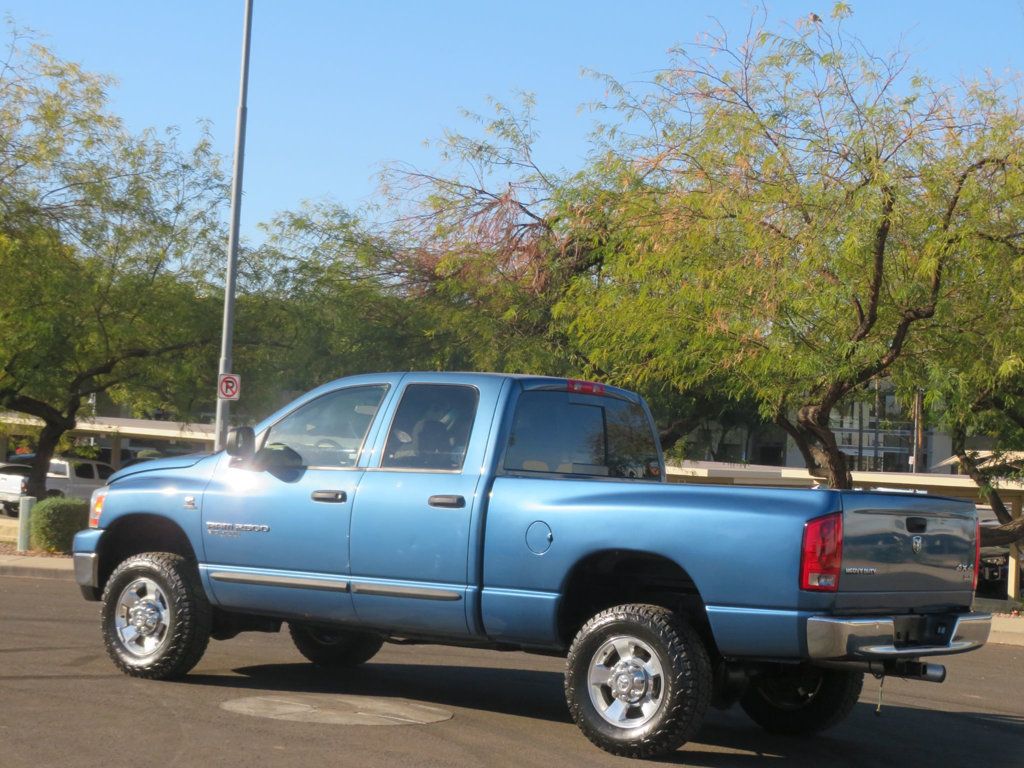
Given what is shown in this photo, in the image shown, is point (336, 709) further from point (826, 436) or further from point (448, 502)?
point (826, 436)

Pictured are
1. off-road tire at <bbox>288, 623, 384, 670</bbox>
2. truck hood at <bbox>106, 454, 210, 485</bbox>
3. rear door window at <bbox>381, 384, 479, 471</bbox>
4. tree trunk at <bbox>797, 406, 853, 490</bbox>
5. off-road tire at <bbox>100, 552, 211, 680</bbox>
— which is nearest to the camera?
rear door window at <bbox>381, 384, 479, 471</bbox>

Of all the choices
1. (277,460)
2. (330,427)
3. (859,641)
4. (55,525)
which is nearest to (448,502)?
(330,427)

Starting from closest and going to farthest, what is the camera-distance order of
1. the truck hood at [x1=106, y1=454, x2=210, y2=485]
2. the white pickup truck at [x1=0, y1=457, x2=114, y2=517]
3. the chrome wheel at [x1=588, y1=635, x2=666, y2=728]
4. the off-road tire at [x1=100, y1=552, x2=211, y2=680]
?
the chrome wheel at [x1=588, y1=635, x2=666, y2=728]
the off-road tire at [x1=100, y1=552, x2=211, y2=680]
the truck hood at [x1=106, y1=454, x2=210, y2=485]
the white pickup truck at [x1=0, y1=457, x2=114, y2=517]

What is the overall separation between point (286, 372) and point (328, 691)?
17.4 metres

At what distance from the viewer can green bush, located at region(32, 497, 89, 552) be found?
20.6 m

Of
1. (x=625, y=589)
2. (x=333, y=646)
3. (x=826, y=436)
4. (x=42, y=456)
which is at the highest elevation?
(x=826, y=436)

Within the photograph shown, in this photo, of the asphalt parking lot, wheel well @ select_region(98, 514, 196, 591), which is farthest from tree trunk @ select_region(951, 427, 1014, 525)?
wheel well @ select_region(98, 514, 196, 591)

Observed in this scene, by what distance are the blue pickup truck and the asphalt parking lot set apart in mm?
388

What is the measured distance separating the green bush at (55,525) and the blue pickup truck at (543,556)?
12048 millimetres

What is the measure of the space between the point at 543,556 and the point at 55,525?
15.2 meters

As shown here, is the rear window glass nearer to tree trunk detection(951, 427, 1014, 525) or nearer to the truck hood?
the truck hood

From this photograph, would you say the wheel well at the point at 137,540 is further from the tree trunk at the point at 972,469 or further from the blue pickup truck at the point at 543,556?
the tree trunk at the point at 972,469

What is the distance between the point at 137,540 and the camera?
30.8ft

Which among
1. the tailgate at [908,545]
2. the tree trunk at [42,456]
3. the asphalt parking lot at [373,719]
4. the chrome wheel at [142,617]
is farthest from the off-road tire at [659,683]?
the tree trunk at [42,456]
